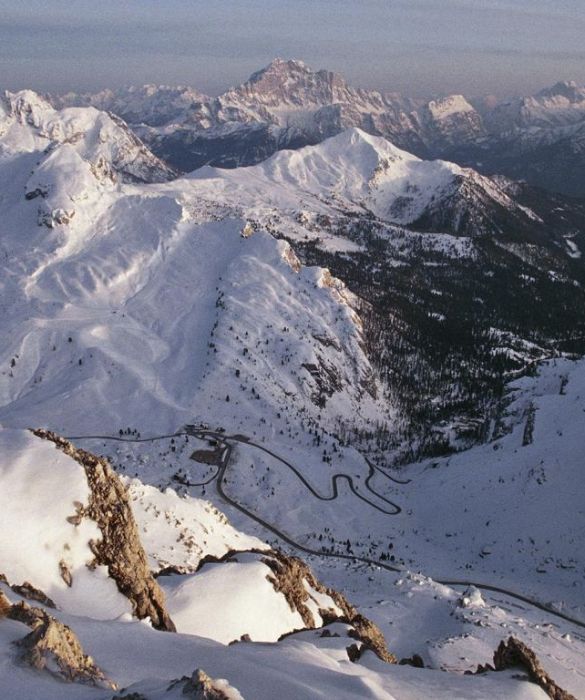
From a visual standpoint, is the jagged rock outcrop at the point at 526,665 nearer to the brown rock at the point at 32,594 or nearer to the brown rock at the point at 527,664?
the brown rock at the point at 527,664

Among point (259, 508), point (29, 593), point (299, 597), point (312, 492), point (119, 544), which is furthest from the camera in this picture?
point (312, 492)

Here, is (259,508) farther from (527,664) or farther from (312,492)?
(527,664)

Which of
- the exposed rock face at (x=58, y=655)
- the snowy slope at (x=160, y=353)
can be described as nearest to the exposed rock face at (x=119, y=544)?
the exposed rock face at (x=58, y=655)

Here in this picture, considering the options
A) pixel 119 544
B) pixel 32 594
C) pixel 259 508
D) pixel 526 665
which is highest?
pixel 32 594

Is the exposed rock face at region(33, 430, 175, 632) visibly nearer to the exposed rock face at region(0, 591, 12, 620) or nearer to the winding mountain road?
the exposed rock face at region(0, 591, 12, 620)

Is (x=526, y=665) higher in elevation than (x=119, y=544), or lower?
lower

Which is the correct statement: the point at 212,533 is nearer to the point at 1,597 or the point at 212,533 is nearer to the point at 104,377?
the point at 1,597

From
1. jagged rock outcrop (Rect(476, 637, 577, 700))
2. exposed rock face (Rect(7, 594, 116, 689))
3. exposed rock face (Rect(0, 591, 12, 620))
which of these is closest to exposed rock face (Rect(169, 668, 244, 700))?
exposed rock face (Rect(7, 594, 116, 689))

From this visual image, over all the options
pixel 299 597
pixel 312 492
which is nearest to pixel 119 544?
pixel 299 597
